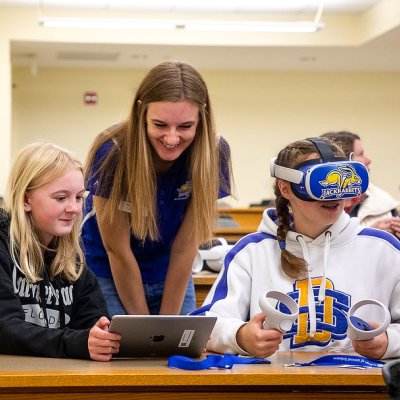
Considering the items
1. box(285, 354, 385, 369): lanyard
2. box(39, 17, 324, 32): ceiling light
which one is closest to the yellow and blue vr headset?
box(285, 354, 385, 369): lanyard

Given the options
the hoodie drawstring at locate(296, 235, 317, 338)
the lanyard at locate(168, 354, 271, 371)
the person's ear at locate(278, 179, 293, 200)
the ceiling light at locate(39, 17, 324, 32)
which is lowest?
the lanyard at locate(168, 354, 271, 371)

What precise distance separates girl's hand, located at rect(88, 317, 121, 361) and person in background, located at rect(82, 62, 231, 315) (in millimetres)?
750

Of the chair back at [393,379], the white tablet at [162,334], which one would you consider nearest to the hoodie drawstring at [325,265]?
the white tablet at [162,334]

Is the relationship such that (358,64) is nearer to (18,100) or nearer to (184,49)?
(184,49)

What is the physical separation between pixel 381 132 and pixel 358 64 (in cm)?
129

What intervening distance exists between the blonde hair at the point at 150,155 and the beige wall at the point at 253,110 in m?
10.6

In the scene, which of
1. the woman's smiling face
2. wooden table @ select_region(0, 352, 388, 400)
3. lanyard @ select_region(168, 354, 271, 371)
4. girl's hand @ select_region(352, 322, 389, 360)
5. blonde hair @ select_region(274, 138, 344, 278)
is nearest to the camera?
wooden table @ select_region(0, 352, 388, 400)

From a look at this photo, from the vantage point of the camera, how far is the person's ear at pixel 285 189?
2.53 meters

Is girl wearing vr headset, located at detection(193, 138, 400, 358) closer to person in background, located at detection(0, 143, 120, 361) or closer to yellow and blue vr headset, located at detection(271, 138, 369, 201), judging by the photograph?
yellow and blue vr headset, located at detection(271, 138, 369, 201)

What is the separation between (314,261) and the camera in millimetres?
2490

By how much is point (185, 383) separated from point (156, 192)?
1.18 m

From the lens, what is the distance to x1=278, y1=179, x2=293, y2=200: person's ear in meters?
2.53

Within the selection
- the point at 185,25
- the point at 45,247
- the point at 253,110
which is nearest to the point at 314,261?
the point at 45,247

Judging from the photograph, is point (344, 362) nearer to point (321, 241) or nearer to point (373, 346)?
point (373, 346)
